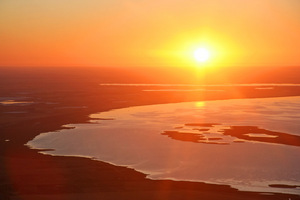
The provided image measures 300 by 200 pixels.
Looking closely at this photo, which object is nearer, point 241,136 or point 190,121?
point 241,136

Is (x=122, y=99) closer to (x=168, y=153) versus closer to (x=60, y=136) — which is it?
(x=60, y=136)

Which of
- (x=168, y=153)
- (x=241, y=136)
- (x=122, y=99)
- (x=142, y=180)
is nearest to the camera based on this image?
(x=142, y=180)

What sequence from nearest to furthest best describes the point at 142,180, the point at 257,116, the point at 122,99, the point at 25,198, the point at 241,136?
the point at 25,198 → the point at 142,180 → the point at 241,136 → the point at 257,116 → the point at 122,99

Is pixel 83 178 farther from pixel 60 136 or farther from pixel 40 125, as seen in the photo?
pixel 40 125

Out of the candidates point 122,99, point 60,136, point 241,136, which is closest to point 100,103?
point 122,99

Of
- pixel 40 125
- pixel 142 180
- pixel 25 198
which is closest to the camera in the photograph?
pixel 25 198

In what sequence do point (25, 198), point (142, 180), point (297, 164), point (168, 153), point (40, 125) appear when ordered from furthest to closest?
point (40, 125) < point (168, 153) < point (297, 164) < point (142, 180) < point (25, 198)

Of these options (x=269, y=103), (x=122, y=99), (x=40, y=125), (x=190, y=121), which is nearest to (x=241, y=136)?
(x=190, y=121)
